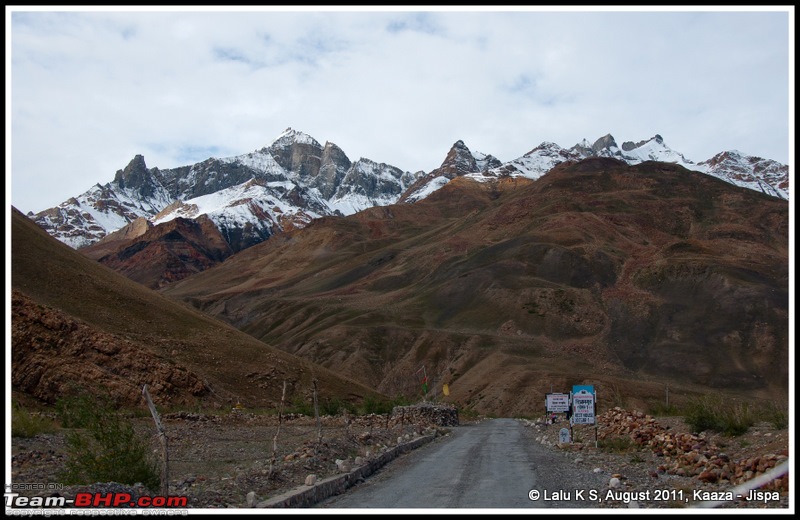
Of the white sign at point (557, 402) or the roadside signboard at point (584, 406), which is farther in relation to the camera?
the white sign at point (557, 402)

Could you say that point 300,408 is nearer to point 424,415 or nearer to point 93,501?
point 424,415

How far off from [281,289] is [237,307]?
12.6 m

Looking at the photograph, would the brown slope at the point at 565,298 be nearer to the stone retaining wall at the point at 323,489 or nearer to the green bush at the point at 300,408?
the green bush at the point at 300,408

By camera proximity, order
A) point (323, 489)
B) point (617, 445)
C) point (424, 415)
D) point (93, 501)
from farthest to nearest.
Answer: point (424, 415) → point (617, 445) → point (323, 489) → point (93, 501)

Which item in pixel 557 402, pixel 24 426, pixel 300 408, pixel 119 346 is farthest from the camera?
pixel 300 408

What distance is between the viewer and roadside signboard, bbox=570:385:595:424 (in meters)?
21.9

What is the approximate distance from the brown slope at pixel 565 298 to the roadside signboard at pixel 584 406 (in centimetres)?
4885

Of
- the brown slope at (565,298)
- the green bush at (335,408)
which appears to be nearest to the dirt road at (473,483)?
the green bush at (335,408)

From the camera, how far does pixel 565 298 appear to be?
101000 millimetres

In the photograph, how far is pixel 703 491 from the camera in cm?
1208

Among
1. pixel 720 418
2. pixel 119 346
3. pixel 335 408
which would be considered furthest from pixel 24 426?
pixel 335 408

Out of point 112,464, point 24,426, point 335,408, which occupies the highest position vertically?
point 112,464

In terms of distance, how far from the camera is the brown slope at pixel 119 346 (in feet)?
109

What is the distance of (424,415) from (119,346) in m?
17.9
